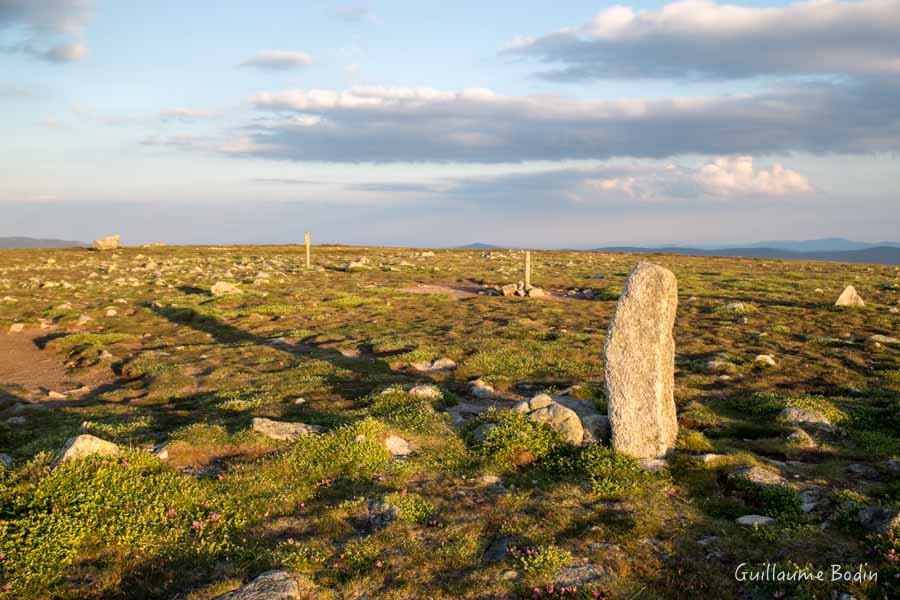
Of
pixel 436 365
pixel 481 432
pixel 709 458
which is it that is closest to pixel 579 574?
pixel 481 432

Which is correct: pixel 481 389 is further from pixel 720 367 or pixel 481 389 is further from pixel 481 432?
pixel 720 367

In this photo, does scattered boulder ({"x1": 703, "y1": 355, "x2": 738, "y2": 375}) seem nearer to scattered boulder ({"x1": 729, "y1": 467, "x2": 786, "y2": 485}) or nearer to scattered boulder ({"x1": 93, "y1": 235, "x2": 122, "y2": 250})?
scattered boulder ({"x1": 729, "y1": 467, "x2": 786, "y2": 485})

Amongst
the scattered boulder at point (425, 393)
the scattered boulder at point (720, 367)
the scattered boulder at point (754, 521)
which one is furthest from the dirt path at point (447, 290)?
the scattered boulder at point (754, 521)

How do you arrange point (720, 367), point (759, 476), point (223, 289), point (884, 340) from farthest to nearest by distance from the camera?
1. point (223, 289)
2. point (884, 340)
3. point (720, 367)
4. point (759, 476)

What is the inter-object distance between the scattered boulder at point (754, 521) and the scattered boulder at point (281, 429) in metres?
8.80

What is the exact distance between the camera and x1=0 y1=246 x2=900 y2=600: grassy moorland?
7992 millimetres

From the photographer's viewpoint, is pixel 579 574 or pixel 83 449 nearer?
pixel 579 574

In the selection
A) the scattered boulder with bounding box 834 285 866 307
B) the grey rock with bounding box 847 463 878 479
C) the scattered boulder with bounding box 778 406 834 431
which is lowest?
the grey rock with bounding box 847 463 878 479

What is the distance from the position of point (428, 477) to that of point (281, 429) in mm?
3885

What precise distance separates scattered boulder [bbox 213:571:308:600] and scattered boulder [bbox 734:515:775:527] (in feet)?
23.4

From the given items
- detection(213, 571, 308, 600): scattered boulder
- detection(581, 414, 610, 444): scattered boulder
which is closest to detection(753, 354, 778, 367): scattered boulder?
detection(581, 414, 610, 444): scattered boulder

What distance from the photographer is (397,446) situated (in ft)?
40.9

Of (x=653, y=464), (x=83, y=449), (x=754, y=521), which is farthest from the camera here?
(x=653, y=464)

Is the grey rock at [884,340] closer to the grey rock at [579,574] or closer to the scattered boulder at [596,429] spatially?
the scattered boulder at [596,429]
